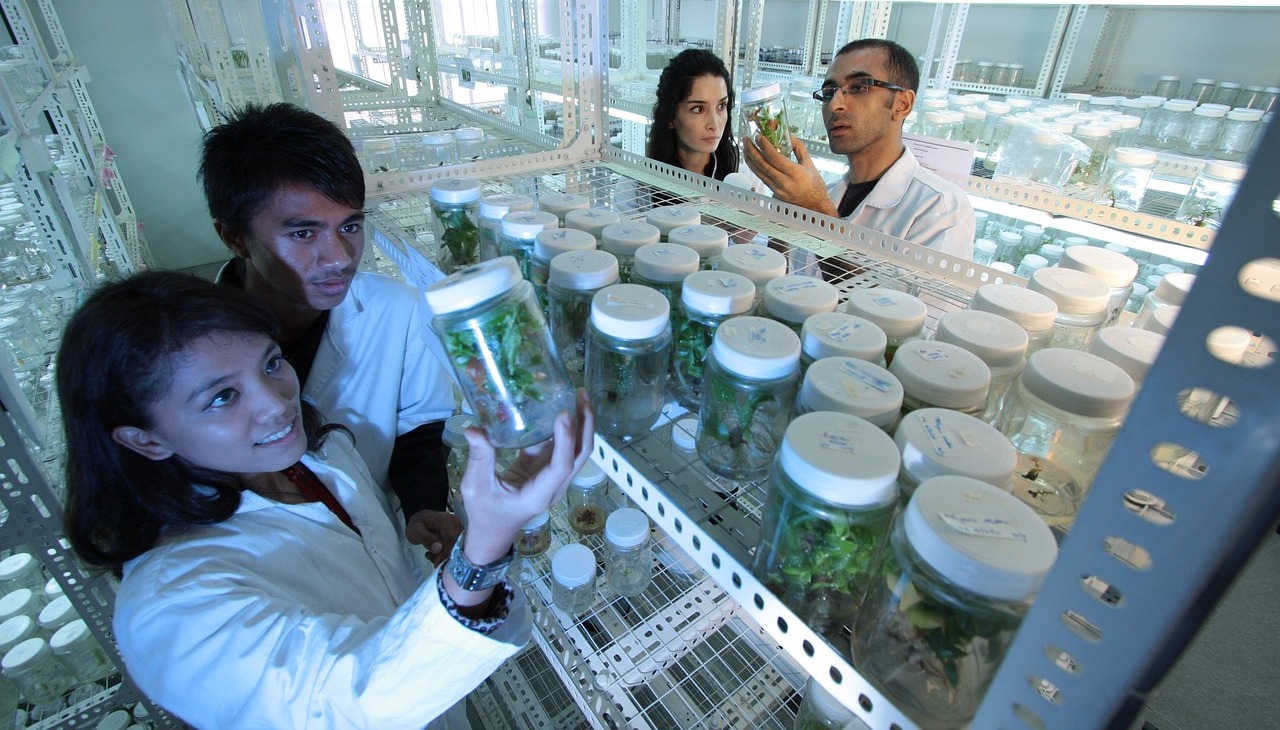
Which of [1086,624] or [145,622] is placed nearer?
[1086,624]

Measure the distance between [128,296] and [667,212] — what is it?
0.81 metres

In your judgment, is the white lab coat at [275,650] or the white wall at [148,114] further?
the white wall at [148,114]

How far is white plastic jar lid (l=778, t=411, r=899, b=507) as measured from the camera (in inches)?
16.9

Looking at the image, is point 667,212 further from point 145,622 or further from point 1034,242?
point 1034,242

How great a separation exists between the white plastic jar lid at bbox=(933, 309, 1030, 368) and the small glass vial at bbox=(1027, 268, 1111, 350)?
4.4 inches

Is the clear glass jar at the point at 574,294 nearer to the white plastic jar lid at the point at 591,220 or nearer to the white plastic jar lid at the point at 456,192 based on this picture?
the white plastic jar lid at the point at 591,220

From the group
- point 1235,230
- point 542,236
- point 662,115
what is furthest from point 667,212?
point 662,115

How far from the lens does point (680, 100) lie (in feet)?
6.61

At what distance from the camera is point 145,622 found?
0.68 meters

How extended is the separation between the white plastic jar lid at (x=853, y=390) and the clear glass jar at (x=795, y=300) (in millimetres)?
120

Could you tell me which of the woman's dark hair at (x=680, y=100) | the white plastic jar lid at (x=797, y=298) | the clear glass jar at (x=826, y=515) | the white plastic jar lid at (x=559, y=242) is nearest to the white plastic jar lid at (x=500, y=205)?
the white plastic jar lid at (x=559, y=242)

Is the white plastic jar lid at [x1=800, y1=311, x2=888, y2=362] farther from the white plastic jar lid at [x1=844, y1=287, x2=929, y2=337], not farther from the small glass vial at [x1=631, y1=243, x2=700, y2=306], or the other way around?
the small glass vial at [x1=631, y1=243, x2=700, y2=306]

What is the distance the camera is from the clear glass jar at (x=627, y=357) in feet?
2.09

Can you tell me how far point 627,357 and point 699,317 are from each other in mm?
105
